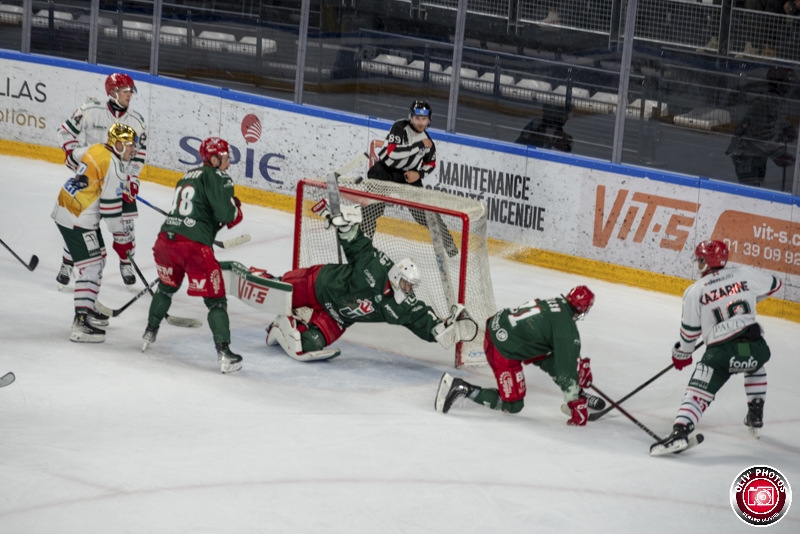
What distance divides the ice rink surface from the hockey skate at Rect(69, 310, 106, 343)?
5cm

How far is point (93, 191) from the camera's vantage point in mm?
6617

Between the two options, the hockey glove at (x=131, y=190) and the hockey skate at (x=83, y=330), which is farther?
the hockey glove at (x=131, y=190)

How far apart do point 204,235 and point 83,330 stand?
3.11ft

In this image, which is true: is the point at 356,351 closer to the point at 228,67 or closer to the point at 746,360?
the point at 746,360

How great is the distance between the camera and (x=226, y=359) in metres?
6.14

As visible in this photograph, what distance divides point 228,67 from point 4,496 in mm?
6031

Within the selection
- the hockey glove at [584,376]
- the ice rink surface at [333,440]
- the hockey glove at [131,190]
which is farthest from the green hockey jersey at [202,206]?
the hockey glove at [584,376]

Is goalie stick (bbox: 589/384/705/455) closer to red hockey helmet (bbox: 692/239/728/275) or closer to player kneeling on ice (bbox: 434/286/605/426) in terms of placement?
player kneeling on ice (bbox: 434/286/605/426)

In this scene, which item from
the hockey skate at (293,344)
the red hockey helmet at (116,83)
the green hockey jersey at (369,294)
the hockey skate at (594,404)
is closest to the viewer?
the hockey skate at (594,404)

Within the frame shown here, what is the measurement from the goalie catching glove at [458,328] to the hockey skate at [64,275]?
2.53 meters

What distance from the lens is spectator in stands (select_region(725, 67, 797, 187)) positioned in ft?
26.2

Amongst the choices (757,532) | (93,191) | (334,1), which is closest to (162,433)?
(93,191)

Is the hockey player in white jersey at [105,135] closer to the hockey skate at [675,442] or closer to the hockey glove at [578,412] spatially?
the hockey glove at [578,412]

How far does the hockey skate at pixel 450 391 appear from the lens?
5.82m
